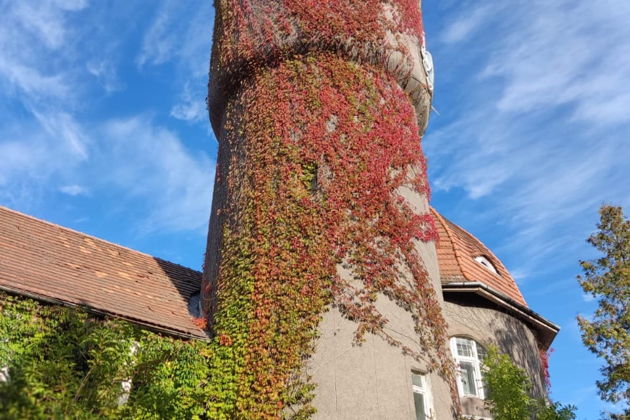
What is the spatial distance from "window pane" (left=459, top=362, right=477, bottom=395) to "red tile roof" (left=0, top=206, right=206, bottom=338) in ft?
A: 18.7

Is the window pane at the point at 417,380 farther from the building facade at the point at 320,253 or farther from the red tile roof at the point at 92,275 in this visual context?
the red tile roof at the point at 92,275

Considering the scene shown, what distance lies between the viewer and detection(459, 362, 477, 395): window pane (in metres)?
12.2

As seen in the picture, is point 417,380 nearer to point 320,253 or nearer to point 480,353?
point 320,253

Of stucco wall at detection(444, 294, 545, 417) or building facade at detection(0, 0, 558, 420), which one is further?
stucco wall at detection(444, 294, 545, 417)

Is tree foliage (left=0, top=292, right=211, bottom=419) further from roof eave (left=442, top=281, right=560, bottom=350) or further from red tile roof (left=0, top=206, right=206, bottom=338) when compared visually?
roof eave (left=442, top=281, right=560, bottom=350)

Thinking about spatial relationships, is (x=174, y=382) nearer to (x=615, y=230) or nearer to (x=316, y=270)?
(x=316, y=270)

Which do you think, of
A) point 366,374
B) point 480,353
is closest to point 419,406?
point 366,374

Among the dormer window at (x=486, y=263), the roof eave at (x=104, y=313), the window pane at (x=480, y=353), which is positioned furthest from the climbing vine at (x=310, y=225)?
the dormer window at (x=486, y=263)

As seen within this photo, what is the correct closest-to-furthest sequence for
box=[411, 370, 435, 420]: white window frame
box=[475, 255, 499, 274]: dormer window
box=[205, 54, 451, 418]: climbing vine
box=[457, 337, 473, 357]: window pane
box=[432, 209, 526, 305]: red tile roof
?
box=[205, 54, 451, 418]: climbing vine → box=[411, 370, 435, 420]: white window frame → box=[457, 337, 473, 357]: window pane → box=[432, 209, 526, 305]: red tile roof → box=[475, 255, 499, 274]: dormer window

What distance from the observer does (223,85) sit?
13375 mm

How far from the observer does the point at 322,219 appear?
1018cm

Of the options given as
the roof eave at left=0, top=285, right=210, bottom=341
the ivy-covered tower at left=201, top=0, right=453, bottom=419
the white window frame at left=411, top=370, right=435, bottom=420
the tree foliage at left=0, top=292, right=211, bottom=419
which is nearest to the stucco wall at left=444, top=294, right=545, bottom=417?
the ivy-covered tower at left=201, top=0, right=453, bottom=419

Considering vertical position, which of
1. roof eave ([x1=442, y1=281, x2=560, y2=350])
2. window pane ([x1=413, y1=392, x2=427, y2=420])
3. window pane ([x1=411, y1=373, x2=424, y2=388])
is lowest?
window pane ([x1=413, y1=392, x2=427, y2=420])

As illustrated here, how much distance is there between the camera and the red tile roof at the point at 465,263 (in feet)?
43.9
